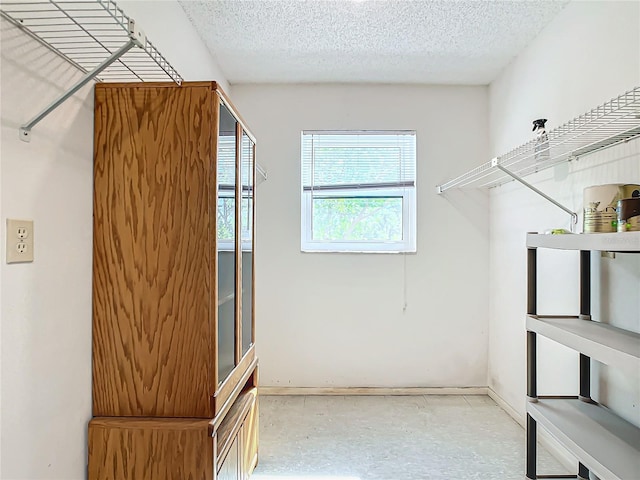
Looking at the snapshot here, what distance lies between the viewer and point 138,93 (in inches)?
58.1

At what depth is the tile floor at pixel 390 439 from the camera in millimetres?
2201

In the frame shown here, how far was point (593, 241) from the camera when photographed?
1.43 metres

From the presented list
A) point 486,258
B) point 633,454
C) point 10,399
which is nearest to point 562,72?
point 486,258

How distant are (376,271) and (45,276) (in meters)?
2.43

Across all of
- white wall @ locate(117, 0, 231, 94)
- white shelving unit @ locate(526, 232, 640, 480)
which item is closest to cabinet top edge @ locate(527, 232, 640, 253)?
white shelving unit @ locate(526, 232, 640, 480)

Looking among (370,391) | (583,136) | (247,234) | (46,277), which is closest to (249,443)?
(247,234)

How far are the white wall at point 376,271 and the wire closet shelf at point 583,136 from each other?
74 centimetres

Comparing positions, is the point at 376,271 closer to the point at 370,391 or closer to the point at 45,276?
the point at 370,391

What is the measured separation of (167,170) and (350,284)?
207cm

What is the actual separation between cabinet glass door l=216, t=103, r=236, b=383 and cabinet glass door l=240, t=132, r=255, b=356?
0.56ft

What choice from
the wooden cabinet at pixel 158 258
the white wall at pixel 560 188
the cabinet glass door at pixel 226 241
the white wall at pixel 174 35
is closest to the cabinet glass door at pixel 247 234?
the cabinet glass door at pixel 226 241

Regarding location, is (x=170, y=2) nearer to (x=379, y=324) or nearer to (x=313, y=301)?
(x=313, y=301)

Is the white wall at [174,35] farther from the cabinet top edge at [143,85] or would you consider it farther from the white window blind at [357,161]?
the white window blind at [357,161]

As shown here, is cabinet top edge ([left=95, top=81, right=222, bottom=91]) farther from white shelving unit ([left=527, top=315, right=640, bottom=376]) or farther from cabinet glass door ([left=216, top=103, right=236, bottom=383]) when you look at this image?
white shelving unit ([left=527, top=315, right=640, bottom=376])
